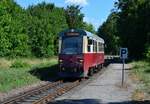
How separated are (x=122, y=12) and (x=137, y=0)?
6.04m

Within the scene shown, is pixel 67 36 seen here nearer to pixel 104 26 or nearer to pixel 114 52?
pixel 114 52

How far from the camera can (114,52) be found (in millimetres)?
151250

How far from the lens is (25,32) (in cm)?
6950

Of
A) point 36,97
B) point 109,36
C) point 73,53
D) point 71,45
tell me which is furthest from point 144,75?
point 109,36

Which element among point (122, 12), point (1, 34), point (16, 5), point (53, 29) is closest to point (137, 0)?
point (122, 12)

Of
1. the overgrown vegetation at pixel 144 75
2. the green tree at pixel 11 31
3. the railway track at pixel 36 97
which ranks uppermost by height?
the green tree at pixel 11 31

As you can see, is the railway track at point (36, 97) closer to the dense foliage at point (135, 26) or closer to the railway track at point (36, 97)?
the railway track at point (36, 97)

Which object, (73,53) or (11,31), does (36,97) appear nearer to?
(73,53)

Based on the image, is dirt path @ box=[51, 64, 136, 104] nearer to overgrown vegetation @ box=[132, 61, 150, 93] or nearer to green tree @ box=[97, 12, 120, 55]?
overgrown vegetation @ box=[132, 61, 150, 93]

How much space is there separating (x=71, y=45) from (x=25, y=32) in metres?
36.9

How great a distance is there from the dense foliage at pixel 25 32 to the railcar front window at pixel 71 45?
25533 millimetres

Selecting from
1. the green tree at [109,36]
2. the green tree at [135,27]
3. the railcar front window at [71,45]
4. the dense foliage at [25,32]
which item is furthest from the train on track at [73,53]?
the green tree at [109,36]

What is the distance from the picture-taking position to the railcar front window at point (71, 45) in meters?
33.1

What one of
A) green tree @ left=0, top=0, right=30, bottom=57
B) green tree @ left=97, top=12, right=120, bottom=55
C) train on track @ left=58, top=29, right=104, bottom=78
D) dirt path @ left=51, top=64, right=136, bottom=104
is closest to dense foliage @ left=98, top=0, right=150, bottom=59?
green tree @ left=0, top=0, right=30, bottom=57
